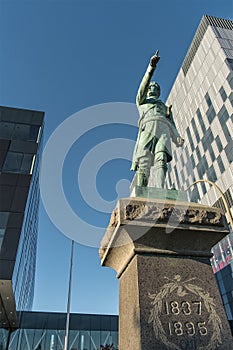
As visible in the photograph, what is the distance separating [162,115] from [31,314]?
116ft

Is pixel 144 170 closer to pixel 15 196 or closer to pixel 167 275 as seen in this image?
pixel 167 275

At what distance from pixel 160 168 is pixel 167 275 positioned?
5.48 ft

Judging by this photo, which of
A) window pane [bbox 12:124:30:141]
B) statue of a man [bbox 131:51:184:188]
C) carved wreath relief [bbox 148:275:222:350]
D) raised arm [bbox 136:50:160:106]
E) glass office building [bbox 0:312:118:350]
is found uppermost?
window pane [bbox 12:124:30:141]

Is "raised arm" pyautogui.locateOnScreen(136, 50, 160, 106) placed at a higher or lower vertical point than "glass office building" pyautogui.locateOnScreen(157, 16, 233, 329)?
lower

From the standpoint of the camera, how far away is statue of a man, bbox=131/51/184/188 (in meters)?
4.36

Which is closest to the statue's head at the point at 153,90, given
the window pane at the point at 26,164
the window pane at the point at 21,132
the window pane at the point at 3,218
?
the window pane at the point at 3,218

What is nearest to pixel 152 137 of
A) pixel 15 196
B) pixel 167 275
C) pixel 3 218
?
pixel 167 275

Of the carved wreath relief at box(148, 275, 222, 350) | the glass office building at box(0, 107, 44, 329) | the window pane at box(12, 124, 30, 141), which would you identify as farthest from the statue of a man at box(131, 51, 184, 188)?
the window pane at box(12, 124, 30, 141)

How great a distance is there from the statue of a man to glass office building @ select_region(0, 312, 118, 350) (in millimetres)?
32147

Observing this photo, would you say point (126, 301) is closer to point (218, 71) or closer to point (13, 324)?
point (13, 324)

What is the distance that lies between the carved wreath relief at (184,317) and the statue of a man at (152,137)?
159cm

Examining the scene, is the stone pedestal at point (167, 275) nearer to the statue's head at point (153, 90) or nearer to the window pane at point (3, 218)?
the statue's head at point (153, 90)

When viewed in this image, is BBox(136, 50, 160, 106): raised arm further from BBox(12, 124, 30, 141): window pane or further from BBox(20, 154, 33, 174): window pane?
BBox(12, 124, 30, 141): window pane

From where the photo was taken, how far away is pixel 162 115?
495 cm
